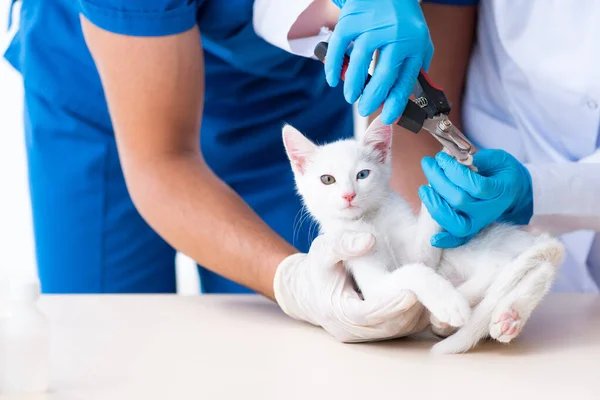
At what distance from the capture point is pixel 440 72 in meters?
1.77

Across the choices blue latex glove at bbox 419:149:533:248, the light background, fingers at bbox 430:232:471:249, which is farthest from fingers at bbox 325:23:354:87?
the light background

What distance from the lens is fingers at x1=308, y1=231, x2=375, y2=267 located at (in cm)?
104

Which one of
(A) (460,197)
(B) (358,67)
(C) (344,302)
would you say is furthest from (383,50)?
(C) (344,302)

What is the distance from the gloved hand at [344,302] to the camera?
1.03 metres

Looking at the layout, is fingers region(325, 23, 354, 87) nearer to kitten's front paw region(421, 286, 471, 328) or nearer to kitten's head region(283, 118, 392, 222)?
kitten's head region(283, 118, 392, 222)

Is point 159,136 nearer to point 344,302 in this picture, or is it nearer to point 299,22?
point 299,22

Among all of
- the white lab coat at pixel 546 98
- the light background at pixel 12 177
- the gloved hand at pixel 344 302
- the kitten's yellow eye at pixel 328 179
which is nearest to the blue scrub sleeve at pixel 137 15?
the white lab coat at pixel 546 98

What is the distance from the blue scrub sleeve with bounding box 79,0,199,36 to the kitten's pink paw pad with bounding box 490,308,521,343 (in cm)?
88

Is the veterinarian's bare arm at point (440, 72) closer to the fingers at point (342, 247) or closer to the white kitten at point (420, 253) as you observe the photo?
the white kitten at point (420, 253)

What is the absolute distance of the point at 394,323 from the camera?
41.6 inches

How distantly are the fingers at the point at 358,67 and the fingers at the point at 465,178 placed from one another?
0.59ft

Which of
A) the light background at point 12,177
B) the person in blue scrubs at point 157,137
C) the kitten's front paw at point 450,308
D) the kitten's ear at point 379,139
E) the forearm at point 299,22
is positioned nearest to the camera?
the kitten's front paw at point 450,308

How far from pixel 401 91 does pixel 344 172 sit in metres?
0.16

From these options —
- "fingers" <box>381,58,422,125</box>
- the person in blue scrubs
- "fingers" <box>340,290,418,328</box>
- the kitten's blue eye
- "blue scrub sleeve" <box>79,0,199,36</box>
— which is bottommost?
the person in blue scrubs
